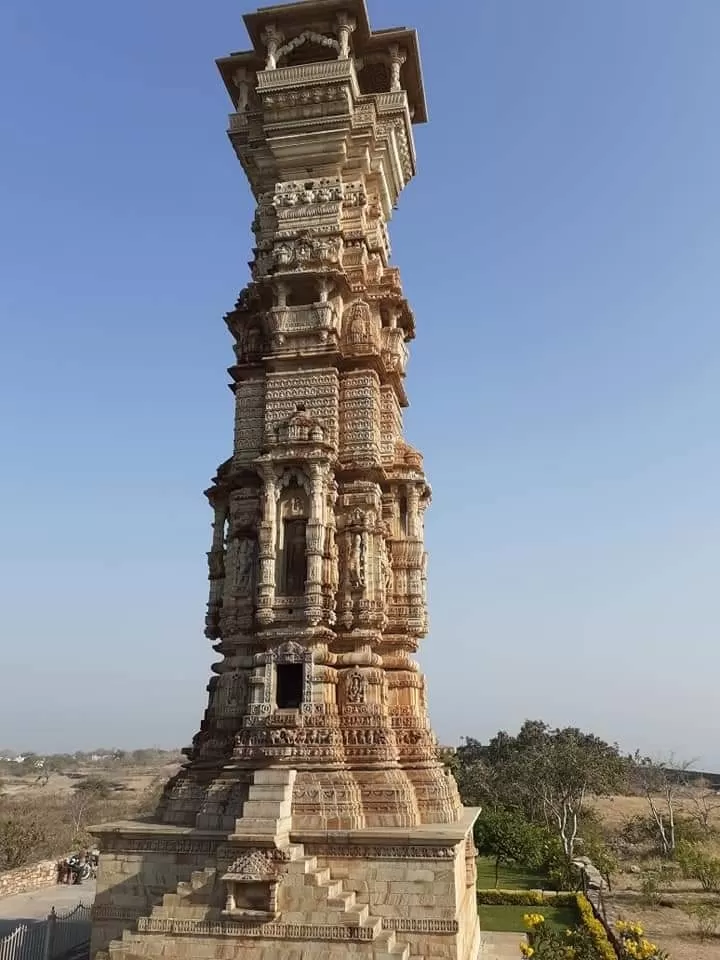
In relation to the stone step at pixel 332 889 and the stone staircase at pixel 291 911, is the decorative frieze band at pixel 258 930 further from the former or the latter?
the stone step at pixel 332 889

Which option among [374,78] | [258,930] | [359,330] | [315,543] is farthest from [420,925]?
[374,78]

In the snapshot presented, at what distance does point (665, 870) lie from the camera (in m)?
26.7

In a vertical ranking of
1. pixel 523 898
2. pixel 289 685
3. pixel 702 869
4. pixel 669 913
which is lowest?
pixel 669 913

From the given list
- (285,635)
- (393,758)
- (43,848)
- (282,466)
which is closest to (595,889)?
(393,758)

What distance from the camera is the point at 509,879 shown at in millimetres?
25578

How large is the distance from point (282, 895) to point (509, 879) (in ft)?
57.8

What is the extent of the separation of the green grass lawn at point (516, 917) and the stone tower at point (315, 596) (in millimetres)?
4060

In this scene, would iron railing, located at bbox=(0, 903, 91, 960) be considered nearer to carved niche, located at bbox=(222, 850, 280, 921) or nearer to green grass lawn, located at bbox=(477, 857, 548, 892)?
carved niche, located at bbox=(222, 850, 280, 921)

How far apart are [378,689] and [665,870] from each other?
746 inches

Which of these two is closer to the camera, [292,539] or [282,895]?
[282,895]

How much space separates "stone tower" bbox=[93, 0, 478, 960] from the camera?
1086 centimetres

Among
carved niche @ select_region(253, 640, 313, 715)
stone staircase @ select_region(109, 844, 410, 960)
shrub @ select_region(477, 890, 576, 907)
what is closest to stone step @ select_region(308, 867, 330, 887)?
stone staircase @ select_region(109, 844, 410, 960)

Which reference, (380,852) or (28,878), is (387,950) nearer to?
(380,852)

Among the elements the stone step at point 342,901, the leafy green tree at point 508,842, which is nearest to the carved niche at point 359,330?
the stone step at point 342,901
